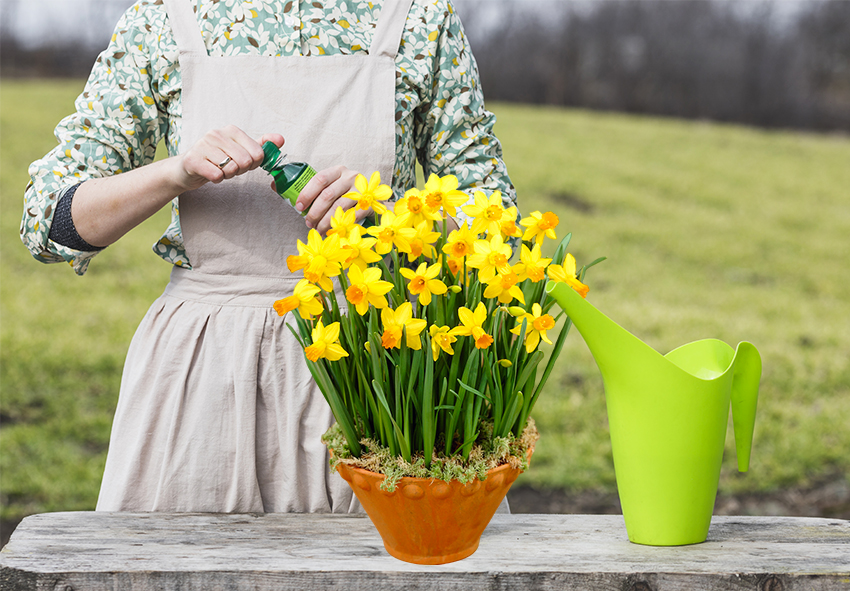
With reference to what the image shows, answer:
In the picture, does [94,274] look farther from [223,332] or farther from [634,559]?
Result: [634,559]

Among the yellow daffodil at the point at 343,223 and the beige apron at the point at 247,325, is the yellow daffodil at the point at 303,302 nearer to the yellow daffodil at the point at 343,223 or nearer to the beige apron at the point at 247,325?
the yellow daffodil at the point at 343,223

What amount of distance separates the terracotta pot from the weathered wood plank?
20 mm

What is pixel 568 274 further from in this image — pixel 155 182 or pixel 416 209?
pixel 155 182

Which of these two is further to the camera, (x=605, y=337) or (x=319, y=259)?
(x=605, y=337)

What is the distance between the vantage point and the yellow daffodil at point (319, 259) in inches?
33.1

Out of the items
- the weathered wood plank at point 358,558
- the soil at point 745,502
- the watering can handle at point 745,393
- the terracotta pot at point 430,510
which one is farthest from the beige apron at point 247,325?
the soil at point 745,502

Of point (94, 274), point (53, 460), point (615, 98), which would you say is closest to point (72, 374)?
point (53, 460)

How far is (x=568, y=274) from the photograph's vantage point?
93cm

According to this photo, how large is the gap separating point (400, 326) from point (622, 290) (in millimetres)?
6030

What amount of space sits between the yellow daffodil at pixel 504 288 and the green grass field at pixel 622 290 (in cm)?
288

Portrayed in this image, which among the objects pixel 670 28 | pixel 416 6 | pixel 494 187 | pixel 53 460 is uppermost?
pixel 670 28

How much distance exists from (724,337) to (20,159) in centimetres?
839

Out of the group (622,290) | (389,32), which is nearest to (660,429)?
(389,32)

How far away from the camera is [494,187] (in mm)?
1240
